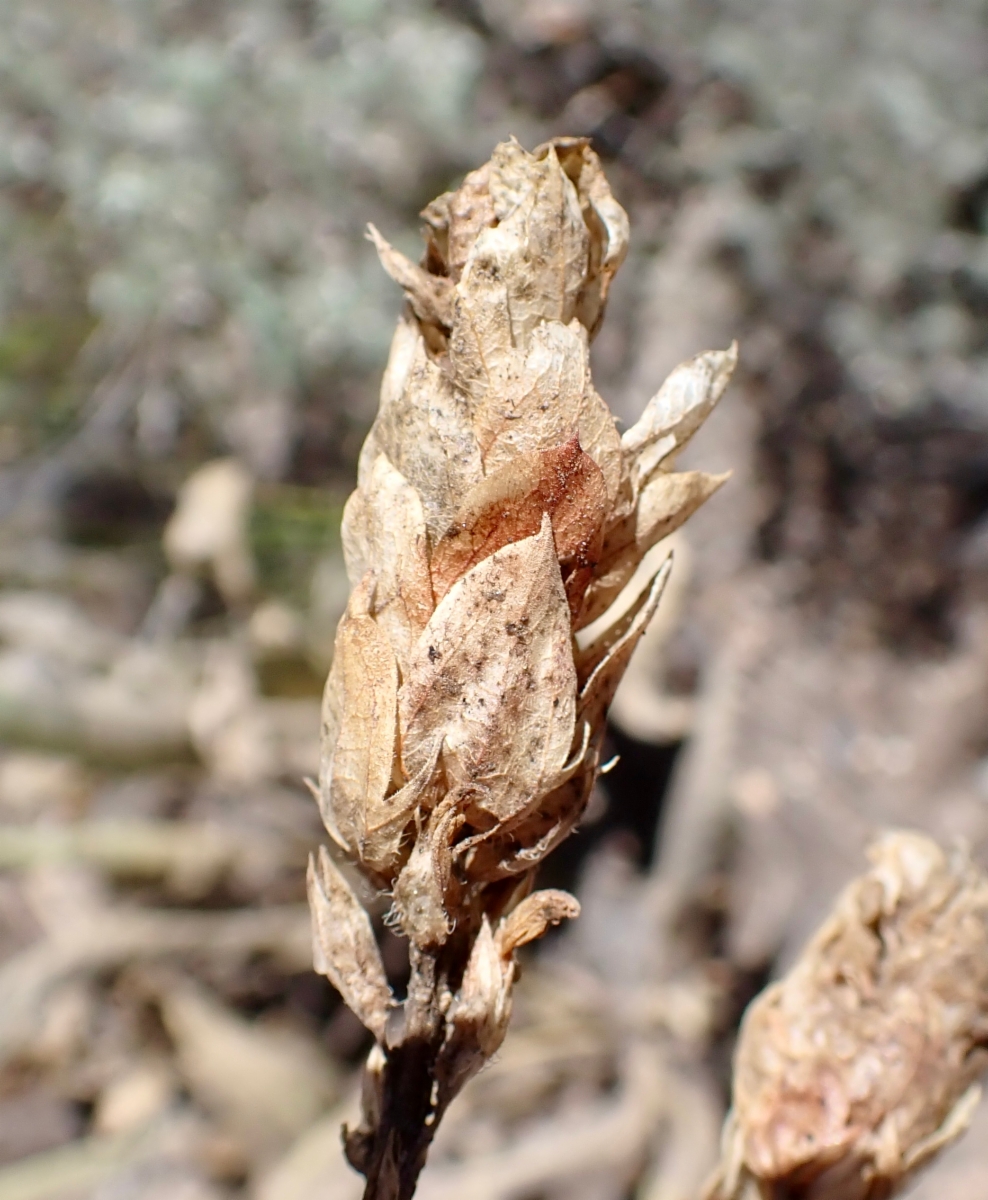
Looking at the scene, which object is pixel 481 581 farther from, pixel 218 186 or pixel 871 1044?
pixel 218 186

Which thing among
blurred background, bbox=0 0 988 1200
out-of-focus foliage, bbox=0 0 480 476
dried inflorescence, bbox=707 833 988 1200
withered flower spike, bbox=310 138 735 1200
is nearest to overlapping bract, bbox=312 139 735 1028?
withered flower spike, bbox=310 138 735 1200

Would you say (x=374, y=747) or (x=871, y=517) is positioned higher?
(x=374, y=747)

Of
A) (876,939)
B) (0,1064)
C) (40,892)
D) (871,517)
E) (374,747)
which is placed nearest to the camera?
(374,747)

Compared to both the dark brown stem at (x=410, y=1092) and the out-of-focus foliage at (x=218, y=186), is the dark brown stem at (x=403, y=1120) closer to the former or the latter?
the dark brown stem at (x=410, y=1092)

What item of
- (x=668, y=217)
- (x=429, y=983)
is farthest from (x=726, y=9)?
(x=429, y=983)

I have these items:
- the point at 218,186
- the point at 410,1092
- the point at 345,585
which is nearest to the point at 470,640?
the point at 410,1092

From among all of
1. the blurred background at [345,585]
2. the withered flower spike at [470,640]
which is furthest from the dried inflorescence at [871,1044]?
the blurred background at [345,585]

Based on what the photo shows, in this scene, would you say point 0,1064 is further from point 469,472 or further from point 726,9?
point 726,9
